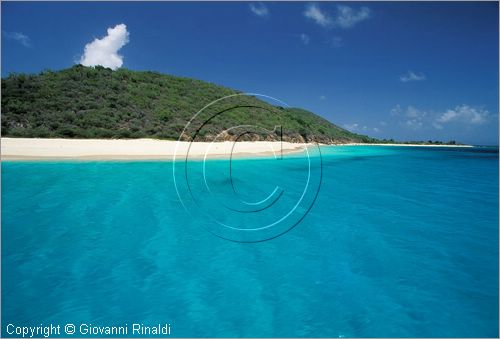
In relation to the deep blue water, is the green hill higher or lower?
higher

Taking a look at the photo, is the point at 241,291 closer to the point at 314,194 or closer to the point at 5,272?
the point at 5,272

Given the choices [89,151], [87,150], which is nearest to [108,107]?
[87,150]

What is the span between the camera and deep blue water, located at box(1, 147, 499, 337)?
4082mm

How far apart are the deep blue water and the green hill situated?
1705 centimetres

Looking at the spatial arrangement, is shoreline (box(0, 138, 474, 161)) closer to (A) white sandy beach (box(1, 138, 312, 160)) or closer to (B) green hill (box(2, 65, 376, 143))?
(A) white sandy beach (box(1, 138, 312, 160))

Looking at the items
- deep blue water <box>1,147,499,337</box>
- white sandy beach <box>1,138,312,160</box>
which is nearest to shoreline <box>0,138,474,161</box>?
white sandy beach <box>1,138,312,160</box>

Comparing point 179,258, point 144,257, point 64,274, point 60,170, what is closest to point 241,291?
point 179,258

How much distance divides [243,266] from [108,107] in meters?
38.5

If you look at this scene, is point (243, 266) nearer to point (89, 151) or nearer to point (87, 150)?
point (89, 151)

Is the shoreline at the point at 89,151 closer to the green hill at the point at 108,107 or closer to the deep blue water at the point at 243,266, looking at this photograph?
the green hill at the point at 108,107

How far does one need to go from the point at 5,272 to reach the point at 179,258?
114 inches

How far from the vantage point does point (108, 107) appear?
125 ft

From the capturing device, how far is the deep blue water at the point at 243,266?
13.4ft

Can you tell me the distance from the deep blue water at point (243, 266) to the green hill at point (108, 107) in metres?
17.0
